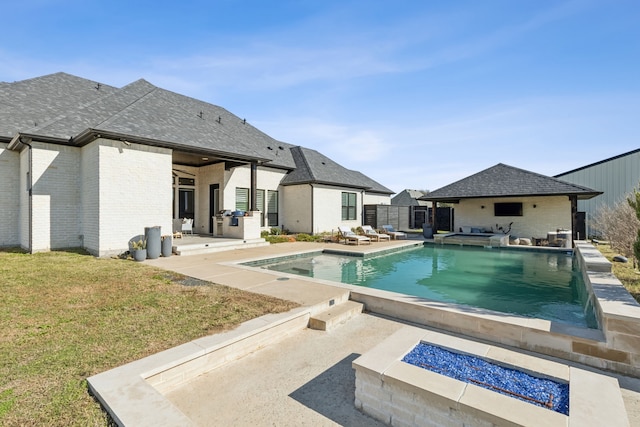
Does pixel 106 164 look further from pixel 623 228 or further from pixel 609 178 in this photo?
pixel 609 178

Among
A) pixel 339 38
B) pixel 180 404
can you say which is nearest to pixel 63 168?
pixel 339 38

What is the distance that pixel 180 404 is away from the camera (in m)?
2.94

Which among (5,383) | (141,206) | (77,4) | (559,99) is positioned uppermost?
(77,4)

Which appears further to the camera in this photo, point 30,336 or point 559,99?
point 559,99

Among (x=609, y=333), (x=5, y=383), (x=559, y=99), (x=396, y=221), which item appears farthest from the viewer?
(x=396, y=221)

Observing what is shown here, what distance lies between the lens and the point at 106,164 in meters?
10.4

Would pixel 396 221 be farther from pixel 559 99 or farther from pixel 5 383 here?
pixel 5 383

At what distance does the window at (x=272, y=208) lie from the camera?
18.8m

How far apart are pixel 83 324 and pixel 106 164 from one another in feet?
25.8

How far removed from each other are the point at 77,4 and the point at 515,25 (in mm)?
12700

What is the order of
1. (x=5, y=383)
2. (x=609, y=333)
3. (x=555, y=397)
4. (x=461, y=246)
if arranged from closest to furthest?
(x=555, y=397), (x=5, y=383), (x=609, y=333), (x=461, y=246)

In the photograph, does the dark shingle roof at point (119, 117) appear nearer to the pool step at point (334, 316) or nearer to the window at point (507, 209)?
the pool step at point (334, 316)

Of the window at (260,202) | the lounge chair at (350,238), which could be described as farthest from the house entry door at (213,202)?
the lounge chair at (350,238)

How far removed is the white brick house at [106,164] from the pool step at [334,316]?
888cm
